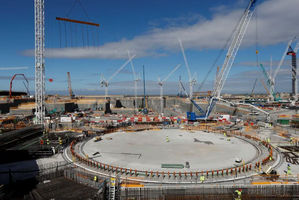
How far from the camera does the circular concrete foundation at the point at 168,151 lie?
27.7 metres

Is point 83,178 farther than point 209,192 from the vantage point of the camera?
Yes

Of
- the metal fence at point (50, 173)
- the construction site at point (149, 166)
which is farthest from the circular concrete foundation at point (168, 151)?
the metal fence at point (50, 173)

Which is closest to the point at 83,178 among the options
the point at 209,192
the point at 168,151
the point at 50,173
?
the point at 50,173

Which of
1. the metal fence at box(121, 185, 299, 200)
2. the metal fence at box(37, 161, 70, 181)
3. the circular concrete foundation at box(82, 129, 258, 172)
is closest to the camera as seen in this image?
the metal fence at box(121, 185, 299, 200)

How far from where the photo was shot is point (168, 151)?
110 ft

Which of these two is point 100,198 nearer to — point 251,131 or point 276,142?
point 276,142

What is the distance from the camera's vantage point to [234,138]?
4325 cm

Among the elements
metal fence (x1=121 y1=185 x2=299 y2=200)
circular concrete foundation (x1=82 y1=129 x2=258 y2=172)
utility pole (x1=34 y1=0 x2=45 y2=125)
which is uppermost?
utility pole (x1=34 y1=0 x2=45 y2=125)

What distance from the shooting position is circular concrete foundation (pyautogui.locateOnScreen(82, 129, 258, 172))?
27.7 m

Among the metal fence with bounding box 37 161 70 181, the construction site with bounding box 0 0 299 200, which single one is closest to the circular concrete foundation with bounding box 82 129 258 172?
the construction site with bounding box 0 0 299 200

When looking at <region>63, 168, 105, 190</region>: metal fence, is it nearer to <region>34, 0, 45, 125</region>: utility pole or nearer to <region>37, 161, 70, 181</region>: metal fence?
<region>37, 161, 70, 181</region>: metal fence

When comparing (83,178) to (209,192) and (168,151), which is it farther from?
(168,151)

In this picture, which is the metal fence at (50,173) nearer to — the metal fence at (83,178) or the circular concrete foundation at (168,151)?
the metal fence at (83,178)

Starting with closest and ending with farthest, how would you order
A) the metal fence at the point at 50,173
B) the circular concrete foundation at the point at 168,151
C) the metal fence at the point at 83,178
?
the metal fence at the point at 83,178, the metal fence at the point at 50,173, the circular concrete foundation at the point at 168,151
